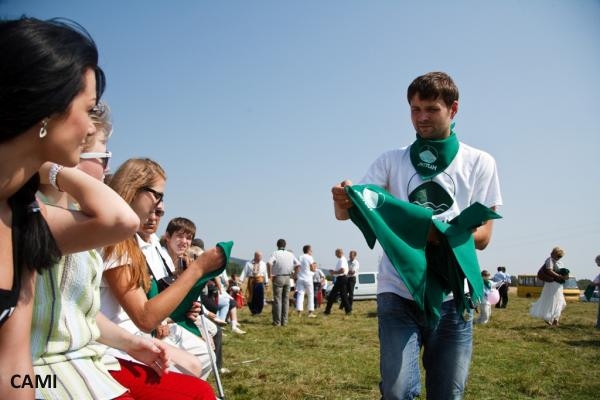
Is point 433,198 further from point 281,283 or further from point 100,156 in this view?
point 281,283

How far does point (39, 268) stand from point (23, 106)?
1.56 ft

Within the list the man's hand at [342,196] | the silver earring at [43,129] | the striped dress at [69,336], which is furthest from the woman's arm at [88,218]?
the man's hand at [342,196]

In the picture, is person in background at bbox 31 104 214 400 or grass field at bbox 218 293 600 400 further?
grass field at bbox 218 293 600 400

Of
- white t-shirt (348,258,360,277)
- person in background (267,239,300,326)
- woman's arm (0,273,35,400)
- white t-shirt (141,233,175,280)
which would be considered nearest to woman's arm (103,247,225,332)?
white t-shirt (141,233,175,280)

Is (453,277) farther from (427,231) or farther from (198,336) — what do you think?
(198,336)

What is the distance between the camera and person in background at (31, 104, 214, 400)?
1.64 meters

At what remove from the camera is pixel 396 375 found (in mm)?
2707

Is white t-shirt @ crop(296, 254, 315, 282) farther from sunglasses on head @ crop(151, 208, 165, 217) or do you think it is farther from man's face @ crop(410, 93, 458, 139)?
man's face @ crop(410, 93, 458, 139)

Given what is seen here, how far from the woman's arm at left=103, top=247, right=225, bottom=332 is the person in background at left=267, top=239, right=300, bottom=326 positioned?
36.2 ft

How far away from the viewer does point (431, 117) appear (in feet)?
10.2

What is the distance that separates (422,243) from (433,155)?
1.82 ft

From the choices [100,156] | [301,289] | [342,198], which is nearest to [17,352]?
[100,156]

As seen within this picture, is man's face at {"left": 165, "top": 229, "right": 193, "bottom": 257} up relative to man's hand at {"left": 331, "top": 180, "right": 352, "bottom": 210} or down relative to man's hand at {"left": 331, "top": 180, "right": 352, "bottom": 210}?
down

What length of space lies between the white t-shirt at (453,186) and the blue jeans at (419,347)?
185 millimetres
